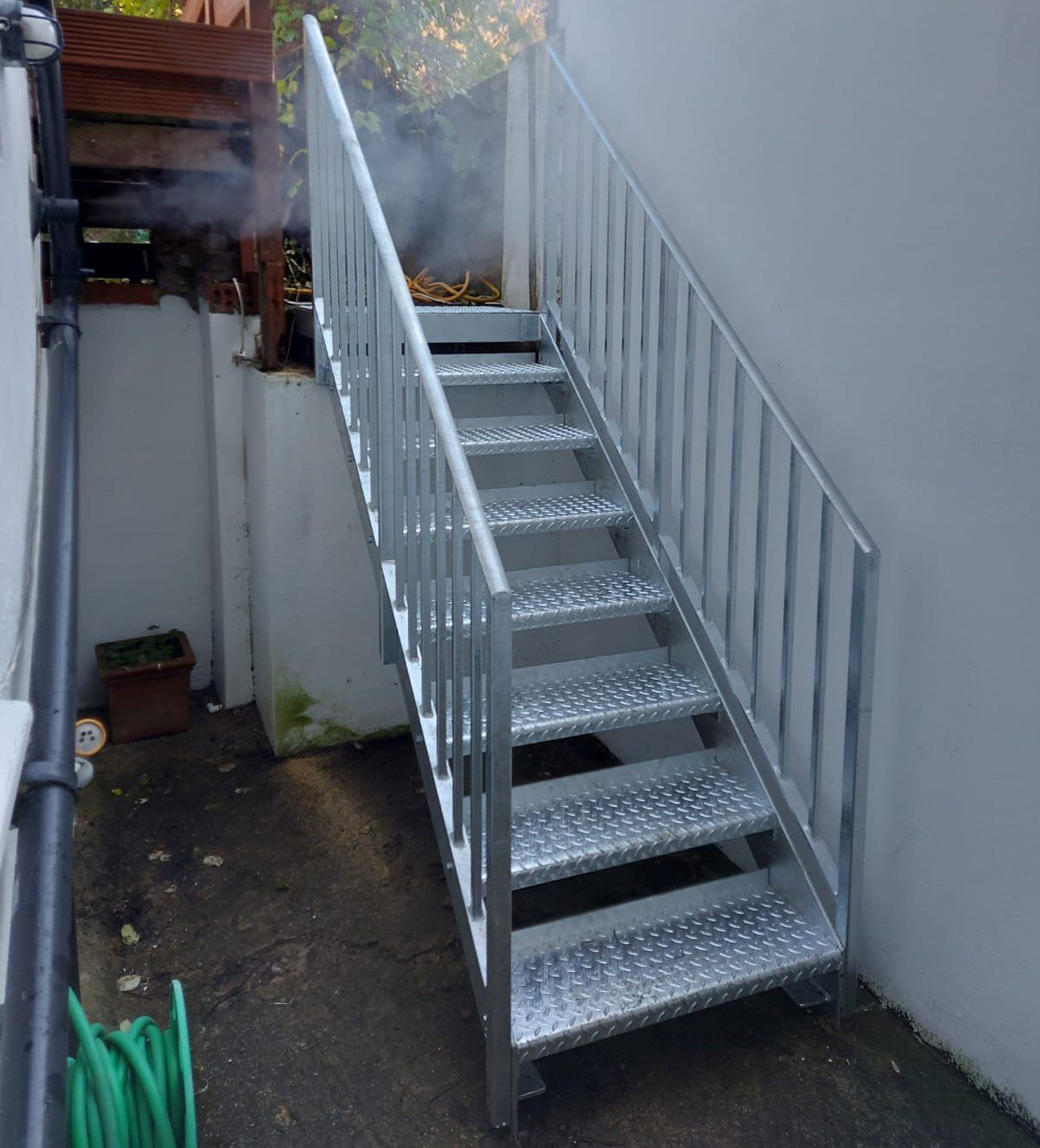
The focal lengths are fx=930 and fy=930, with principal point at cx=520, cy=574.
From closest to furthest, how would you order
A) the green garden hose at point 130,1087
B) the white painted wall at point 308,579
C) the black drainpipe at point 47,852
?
the black drainpipe at point 47,852 < the green garden hose at point 130,1087 < the white painted wall at point 308,579

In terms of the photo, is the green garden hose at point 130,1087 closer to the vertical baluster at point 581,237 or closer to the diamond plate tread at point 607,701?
the diamond plate tread at point 607,701

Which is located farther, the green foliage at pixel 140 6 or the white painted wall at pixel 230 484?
the green foliage at pixel 140 6

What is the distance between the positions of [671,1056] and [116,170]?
12.0 ft

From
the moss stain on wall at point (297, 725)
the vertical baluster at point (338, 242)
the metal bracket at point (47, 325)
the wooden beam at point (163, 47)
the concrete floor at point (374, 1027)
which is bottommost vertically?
the concrete floor at point (374, 1027)

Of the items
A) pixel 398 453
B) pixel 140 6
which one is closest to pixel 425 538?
pixel 398 453

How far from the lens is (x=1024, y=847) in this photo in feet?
6.17

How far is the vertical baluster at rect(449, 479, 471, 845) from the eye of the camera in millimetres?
1905

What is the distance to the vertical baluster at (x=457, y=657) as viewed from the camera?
1.91m

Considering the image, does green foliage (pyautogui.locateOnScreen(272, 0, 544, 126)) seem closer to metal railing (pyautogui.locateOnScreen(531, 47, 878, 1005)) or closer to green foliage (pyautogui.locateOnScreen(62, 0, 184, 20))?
green foliage (pyautogui.locateOnScreen(62, 0, 184, 20))

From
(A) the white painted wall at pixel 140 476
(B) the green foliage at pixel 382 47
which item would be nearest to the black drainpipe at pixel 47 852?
(A) the white painted wall at pixel 140 476

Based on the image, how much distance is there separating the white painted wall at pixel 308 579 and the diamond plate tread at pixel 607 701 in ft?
4.36

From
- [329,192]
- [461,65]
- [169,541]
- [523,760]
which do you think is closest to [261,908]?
[523,760]

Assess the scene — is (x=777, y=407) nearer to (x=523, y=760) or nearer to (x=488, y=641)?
(x=488, y=641)

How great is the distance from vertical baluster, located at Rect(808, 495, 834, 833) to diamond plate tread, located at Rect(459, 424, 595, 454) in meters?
1.00
